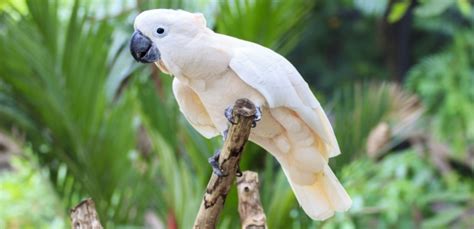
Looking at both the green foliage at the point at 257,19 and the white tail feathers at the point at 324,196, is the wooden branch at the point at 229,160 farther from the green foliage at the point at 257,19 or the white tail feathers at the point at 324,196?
the green foliage at the point at 257,19

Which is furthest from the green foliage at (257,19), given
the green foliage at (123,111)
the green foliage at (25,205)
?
the green foliage at (25,205)

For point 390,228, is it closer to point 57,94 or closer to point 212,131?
point 57,94

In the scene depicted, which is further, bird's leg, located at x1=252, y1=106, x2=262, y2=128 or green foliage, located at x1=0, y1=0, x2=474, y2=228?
green foliage, located at x1=0, y1=0, x2=474, y2=228

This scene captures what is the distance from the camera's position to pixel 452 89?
2.45 meters

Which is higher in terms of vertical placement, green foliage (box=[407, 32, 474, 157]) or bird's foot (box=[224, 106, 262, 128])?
green foliage (box=[407, 32, 474, 157])

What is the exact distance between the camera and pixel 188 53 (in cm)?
80

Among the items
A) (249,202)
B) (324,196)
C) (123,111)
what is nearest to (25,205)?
(123,111)

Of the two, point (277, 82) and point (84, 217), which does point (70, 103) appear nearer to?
point (84, 217)

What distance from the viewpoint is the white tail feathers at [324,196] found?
942 mm

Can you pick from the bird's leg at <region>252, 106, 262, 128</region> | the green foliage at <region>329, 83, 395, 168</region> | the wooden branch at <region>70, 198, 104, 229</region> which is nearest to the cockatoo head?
the bird's leg at <region>252, 106, 262, 128</region>

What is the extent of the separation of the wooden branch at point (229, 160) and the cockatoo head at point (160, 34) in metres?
0.10

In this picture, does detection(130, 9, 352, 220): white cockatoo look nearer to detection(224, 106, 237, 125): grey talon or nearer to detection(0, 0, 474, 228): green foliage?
detection(224, 106, 237, 125): grey talon

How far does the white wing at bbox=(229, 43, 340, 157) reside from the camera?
82 cm

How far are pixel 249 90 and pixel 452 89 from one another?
1.77 metres
